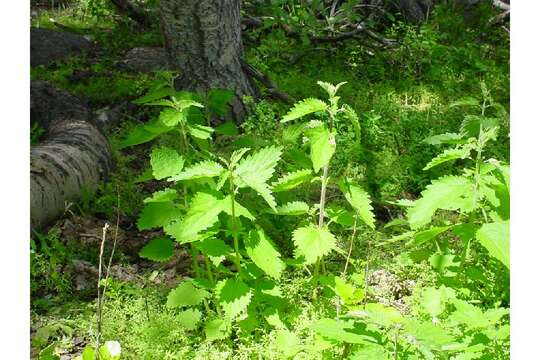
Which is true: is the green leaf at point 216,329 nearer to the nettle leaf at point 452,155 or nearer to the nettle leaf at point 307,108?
the nettle leaf at point 307,108

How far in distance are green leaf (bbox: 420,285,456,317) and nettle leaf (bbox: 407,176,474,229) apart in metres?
0.38

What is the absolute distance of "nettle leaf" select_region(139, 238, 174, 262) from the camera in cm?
307

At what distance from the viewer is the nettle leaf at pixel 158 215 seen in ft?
9.78

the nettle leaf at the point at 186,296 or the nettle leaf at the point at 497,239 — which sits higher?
the nettle leaf at the point at 497,239

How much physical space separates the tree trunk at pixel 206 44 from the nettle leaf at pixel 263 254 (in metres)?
2.74

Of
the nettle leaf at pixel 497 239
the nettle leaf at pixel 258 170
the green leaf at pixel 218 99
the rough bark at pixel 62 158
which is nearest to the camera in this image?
the nettle leaf at pixel 497 239

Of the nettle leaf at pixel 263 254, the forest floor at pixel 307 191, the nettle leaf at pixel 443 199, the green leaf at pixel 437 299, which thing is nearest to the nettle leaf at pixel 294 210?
the nettle leaf at pixel 263 254

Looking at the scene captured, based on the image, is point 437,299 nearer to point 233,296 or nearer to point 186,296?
point 233,296

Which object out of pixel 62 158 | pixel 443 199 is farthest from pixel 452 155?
pixel 62 158

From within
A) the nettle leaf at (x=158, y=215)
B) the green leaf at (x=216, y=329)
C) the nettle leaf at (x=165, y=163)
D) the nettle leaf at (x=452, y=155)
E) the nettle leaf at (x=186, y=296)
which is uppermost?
the nettle leaf at (x=452, y=155)

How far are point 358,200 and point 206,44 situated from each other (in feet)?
9.03

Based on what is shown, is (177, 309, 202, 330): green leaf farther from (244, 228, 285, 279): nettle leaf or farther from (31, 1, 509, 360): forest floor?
(244, 228, 285, 279): nettle leaf

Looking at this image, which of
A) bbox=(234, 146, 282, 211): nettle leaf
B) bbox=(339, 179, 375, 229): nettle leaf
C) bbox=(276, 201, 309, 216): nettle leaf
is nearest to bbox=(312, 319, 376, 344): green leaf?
bbox=(234, 146, 282, 211): nettle leaf

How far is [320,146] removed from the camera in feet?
8.85
